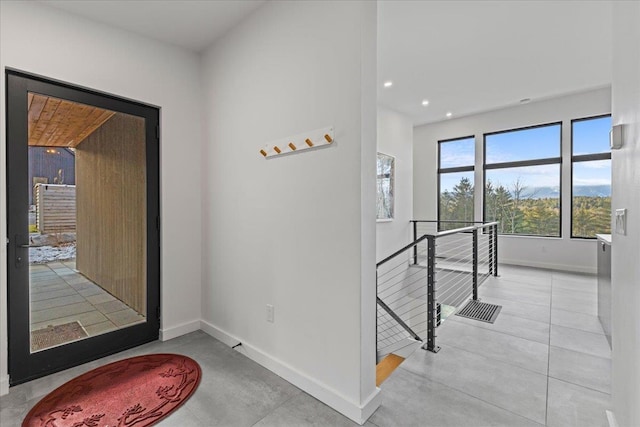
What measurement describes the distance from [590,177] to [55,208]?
7996 mm

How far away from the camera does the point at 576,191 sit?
5.72 meters

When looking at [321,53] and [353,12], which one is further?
[321,53]

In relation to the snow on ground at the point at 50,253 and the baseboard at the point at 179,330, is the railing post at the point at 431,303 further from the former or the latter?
the snow on ground at the point at 50,253

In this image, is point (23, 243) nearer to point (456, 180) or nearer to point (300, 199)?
point (300, 199)

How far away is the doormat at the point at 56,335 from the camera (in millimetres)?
2279

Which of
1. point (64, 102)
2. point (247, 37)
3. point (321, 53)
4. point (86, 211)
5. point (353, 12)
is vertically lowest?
point (86, 211)

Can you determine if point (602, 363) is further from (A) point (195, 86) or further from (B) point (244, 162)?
(A) point (195, 86)

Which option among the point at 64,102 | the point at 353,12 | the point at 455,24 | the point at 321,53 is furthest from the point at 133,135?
the point at 455,24

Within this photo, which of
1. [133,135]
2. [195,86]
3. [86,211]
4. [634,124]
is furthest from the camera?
[195,86]

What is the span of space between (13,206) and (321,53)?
249cm

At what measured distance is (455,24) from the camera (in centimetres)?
316

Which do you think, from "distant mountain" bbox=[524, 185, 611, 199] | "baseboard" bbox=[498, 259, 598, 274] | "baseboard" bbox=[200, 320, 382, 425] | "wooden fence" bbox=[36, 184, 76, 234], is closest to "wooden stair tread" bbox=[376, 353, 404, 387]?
"baseboard" bbox=[200, 320, 382, 425]

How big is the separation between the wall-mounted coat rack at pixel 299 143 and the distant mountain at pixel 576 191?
617 centimetres

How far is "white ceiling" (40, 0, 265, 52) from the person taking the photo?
2.35 meters
